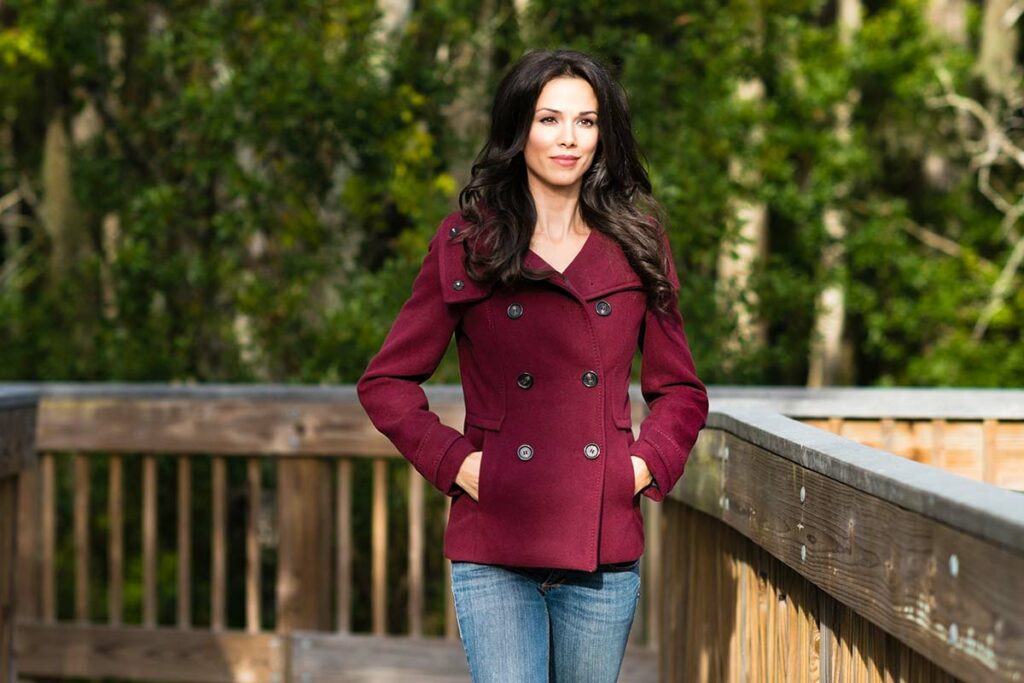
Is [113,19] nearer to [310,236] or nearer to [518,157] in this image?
[310,236]

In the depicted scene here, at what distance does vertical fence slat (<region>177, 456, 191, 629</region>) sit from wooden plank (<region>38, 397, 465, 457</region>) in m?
0.16

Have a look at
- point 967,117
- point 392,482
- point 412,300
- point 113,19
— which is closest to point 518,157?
point 412,300

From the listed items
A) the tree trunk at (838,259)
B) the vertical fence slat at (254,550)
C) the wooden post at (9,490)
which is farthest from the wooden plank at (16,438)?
the tree trunk at (838,259)

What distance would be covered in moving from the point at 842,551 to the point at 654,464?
0.43m

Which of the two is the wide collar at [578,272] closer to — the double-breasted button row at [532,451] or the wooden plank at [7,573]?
the double-breasted button row at [532,451]

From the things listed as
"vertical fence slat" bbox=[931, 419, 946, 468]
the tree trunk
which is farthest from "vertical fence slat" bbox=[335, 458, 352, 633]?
the tree trunk

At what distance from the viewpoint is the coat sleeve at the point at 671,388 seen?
278 cm

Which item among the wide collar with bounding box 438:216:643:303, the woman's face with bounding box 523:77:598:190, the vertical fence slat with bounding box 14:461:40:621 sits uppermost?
the woman's face with bounding box 523:77:598:190

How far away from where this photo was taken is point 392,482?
7020mm

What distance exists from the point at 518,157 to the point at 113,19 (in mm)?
5713

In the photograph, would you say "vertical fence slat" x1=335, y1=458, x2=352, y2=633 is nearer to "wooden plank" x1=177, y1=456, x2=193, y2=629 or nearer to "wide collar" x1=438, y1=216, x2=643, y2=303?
"wooden plank" x1=177, y1=456, x2=193, y2=629

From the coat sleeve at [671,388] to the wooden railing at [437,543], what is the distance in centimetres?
16

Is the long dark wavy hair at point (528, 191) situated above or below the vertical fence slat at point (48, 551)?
above

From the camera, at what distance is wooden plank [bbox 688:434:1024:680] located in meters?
1.72
